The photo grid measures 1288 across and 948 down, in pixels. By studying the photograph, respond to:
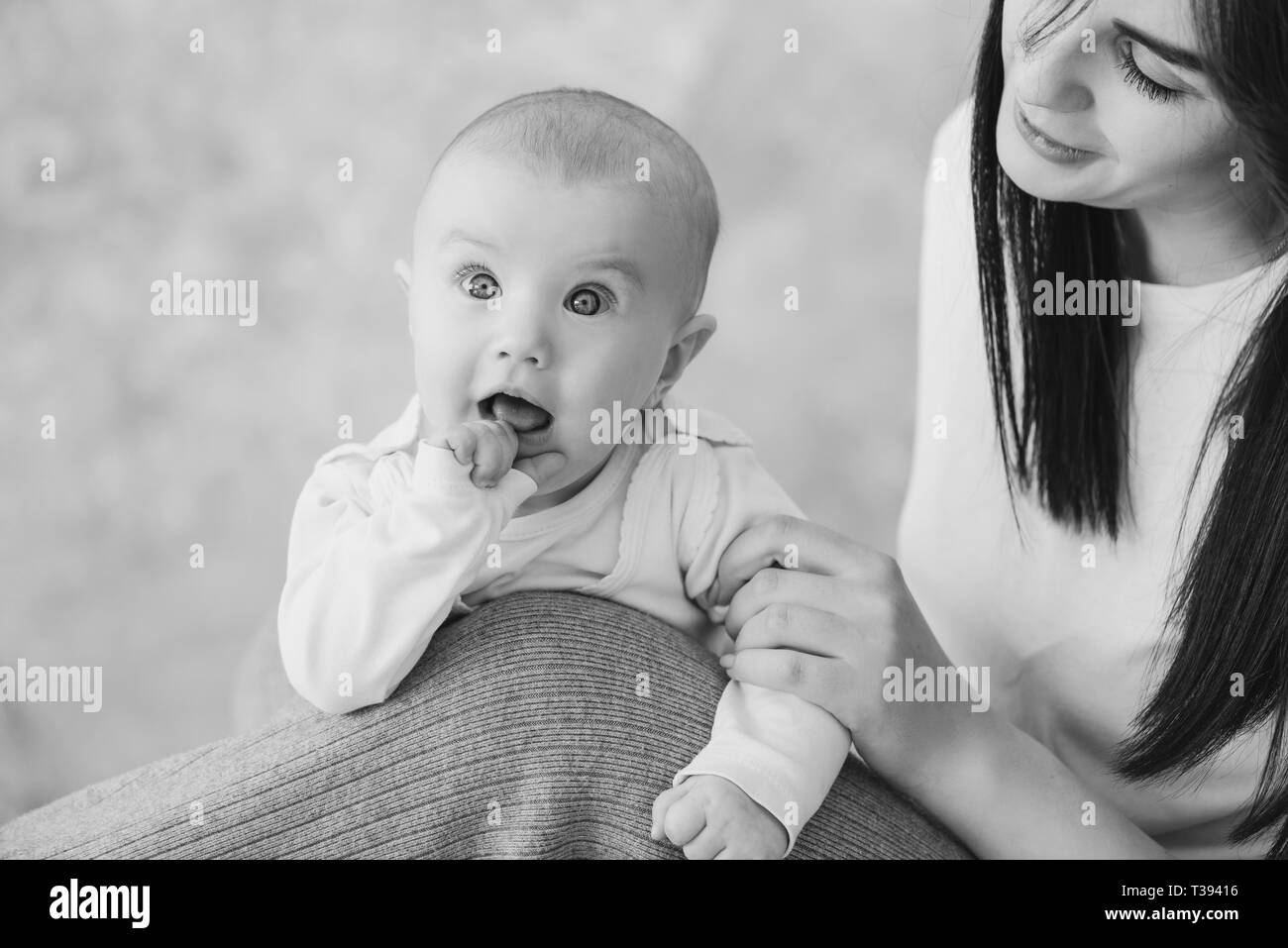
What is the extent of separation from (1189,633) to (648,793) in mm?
521

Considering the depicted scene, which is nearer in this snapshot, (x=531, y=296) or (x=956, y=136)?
(x=531, y=296)

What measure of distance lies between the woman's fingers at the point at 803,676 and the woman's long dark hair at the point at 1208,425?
34 cm

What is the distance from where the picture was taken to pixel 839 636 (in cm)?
109

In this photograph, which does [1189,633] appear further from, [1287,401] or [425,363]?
[425,363]

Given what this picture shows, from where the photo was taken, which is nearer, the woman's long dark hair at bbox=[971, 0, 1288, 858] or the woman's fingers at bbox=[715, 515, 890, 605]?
the woman's long dark hair at bbox=[971, 0, 1288, 858]

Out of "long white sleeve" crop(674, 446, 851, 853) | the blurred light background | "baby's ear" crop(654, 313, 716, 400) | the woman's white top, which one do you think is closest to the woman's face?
the woman's white top

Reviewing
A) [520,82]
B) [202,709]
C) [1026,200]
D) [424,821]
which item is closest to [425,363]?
[424,821]

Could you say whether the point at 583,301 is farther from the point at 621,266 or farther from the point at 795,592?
the point at 795,592

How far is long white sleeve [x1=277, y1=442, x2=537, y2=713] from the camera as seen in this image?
988 mm

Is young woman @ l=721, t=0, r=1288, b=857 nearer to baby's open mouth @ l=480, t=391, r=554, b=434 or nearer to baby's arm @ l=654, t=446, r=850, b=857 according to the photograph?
baby's arm @ l=654, t=446, r=850, b=857

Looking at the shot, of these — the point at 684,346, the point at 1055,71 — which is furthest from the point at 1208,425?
the point at 684,346

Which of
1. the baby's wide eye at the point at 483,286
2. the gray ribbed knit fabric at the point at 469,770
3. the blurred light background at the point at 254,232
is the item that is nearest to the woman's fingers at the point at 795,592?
the gray ribbed knit fabric at the point at 469,770

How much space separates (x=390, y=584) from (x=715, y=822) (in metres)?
0.30

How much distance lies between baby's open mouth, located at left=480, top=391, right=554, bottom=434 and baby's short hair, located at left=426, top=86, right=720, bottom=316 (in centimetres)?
18
